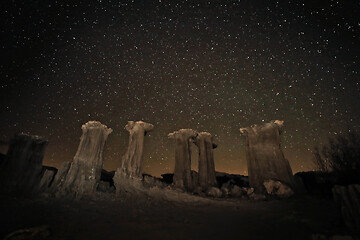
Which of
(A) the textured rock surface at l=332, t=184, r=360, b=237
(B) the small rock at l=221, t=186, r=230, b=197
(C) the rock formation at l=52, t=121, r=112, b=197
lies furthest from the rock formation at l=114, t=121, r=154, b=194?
(A) the textured rock surface at l=332, t=184, r=360, b=237

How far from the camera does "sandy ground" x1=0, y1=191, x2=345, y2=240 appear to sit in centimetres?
855

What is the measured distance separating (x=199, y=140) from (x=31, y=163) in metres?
21.0

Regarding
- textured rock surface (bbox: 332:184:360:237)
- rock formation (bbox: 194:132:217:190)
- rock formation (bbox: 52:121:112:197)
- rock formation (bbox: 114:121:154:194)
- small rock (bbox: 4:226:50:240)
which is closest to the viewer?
textured rock surface (bbox: 332:184:360:237)

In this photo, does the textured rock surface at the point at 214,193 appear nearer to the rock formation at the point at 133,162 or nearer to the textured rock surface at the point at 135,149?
the rock formation at the point at 133,162

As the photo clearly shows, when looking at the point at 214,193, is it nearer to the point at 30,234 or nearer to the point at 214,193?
the point at 214,193

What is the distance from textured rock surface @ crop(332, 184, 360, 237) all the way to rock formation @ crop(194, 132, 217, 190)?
18.1 meters

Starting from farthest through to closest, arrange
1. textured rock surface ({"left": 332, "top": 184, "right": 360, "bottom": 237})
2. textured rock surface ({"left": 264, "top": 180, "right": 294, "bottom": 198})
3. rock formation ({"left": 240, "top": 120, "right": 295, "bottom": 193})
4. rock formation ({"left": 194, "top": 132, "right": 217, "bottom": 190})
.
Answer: rock formation ({"left": 194, "top": 132, "right": 217, "bottom": 190}), rock formation ({"left": 240, "top": 120, "right": 295, "bottom": 193}), textured rock surface ({"left": 264, "top": 180, "right": 294, "bottom": 198}), textured rock surface ({"left": 332, "top": 184, "right": 360, "bottom": 237})

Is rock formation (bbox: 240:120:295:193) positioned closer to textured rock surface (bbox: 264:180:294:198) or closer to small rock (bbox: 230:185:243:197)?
textured rock surface (bbox: 264:180:294:198)

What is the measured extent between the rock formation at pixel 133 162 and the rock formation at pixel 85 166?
258cm

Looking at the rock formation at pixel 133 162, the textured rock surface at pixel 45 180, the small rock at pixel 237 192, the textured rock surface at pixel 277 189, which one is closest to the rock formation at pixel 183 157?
the rock formation at pixel 133 162

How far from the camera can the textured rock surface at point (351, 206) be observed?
22.6 ft

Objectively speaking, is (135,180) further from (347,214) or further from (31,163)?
(347,214)

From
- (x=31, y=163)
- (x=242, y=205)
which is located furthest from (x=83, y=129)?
(x=242, y=205)

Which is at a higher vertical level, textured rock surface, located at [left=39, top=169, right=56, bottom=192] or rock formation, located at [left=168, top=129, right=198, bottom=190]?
rock formation, located at [left=168, top=129, right=198, bottom=190]
